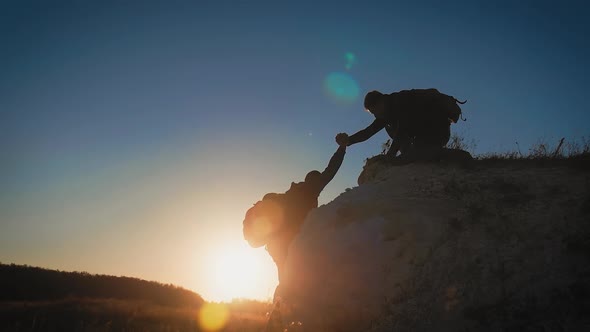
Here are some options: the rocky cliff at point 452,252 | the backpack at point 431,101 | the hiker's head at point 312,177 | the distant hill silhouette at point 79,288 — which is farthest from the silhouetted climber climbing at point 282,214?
the distant hill silhouette at point 79,288

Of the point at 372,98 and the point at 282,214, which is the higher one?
the point at 372,98

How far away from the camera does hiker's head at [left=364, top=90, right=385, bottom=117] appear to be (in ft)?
31.6

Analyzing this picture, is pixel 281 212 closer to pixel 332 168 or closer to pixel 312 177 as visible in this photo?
pixel 312 177

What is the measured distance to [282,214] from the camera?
8.47 m

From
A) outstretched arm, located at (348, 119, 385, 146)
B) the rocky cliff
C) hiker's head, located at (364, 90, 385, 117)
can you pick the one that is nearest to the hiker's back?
the rocky cliff

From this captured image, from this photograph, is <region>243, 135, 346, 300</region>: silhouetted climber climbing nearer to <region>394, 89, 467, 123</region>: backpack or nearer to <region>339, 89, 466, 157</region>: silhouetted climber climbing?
<region>339, 89, 466, 157</region>: silhouetted climber climbing

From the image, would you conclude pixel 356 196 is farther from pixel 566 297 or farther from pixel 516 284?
pixel 566 297

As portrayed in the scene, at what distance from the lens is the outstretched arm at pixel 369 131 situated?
31.1 ft

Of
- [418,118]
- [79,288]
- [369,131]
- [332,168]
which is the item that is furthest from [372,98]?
[79,288]

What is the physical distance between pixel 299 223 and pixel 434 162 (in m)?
3.16

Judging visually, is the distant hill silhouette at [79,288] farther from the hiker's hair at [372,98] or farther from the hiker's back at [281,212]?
the hiker's hair at [372,98]

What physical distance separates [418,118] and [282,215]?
393cm

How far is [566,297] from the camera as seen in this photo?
4.19 metres

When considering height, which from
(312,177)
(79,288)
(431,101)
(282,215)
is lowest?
(79,288)
